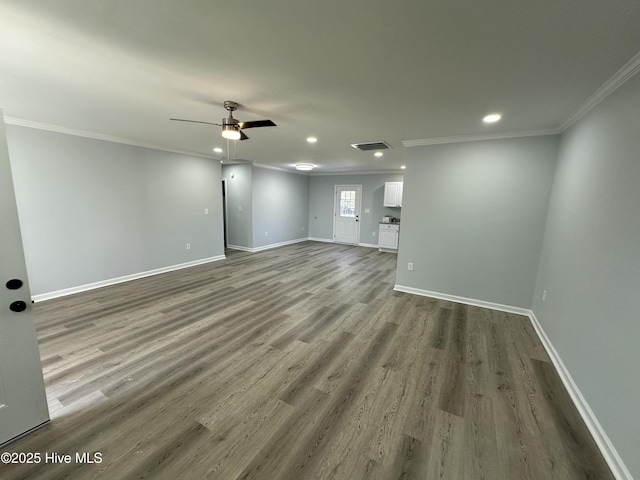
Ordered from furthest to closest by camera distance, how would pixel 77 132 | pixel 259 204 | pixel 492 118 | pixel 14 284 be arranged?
pixel 259 204
pixel 77 132
pixel 492 118
pixel 14 284

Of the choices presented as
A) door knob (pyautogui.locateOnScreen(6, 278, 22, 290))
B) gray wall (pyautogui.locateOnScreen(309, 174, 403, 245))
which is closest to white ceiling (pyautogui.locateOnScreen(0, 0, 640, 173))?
door knob (pyautogui.locateOnScreen(6, 278, 22, 290))

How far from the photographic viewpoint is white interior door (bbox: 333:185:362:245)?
8594 mm

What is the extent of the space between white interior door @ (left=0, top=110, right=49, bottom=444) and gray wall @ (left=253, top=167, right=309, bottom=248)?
5630mm

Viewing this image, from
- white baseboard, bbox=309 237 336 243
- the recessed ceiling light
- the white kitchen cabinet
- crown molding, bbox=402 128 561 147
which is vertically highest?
the recessed ceiling light

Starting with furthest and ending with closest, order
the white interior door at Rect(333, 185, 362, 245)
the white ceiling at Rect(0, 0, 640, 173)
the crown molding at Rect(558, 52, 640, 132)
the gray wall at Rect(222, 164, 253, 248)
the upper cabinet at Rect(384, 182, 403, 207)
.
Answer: the white interior door at Rect(333, 185, 362, 245) → the upper cabinet at Rect(384, 182, 403, 207) → the gray wall at Rect(222, 164, 253, 248) → the crown molding at Rect(558, 52, 640, 132) → the white ceiling at Rect(0, 0, 640, 173)

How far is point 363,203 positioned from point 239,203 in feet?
12.9

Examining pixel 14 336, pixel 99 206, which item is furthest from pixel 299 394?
pixel 99 206

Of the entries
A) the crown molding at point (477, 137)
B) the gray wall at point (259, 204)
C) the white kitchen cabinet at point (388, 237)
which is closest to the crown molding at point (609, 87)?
the crown molding at point (477, 137)

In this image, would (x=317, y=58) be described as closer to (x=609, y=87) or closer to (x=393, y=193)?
(x=609, y=87)

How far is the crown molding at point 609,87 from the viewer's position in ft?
5.56

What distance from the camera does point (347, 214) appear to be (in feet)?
28.9

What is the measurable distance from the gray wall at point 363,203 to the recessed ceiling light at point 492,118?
4925 millimetres

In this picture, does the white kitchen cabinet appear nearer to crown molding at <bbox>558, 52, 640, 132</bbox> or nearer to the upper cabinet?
the upper cabinet

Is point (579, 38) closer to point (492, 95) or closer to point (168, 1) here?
point (492, 95)
